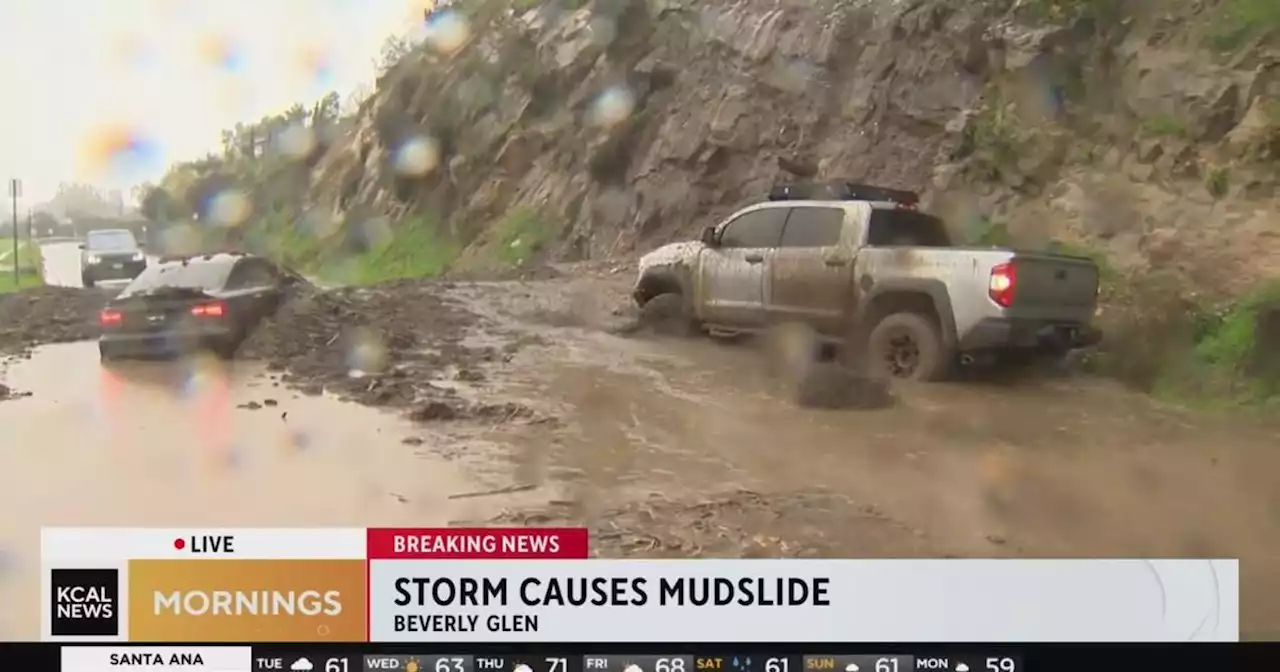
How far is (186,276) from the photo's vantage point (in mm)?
1921

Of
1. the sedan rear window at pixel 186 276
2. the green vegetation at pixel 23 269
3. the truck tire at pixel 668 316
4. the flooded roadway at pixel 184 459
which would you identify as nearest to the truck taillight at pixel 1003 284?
the truck tire at pixel 668 316

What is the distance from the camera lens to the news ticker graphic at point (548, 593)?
177cm

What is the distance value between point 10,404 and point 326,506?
2.09 ft

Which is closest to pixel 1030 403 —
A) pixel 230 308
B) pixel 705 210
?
pixel 705 210

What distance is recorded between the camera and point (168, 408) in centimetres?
183

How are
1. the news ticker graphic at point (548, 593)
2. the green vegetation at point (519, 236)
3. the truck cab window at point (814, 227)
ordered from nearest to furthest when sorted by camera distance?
the news ticker graphic at point (548, 593) < the truck cab window at point (814, 227) < the green vegetation at point (519, 236)

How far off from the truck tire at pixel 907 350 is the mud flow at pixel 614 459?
0.04 meters

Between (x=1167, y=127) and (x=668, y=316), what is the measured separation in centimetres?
102

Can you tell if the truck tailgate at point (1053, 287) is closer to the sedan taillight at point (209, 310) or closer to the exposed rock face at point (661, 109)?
the exposed rock face at point (661, 109)

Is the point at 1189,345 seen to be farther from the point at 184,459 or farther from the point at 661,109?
the point at 184,459

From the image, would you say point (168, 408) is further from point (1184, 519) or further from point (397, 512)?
point (1184, 519)

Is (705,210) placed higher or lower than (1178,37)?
lower

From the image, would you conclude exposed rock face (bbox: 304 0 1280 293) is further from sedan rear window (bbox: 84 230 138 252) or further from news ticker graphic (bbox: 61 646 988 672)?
news ticker graphic (bbox: 61 646 988 672)

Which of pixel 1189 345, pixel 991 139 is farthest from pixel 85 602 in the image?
pixel 1189 345
